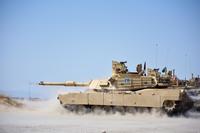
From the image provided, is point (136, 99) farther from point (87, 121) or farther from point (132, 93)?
point (87, 121)

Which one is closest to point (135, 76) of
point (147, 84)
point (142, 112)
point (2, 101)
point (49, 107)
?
point (147, 84)

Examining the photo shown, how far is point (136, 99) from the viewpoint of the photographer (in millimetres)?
23844

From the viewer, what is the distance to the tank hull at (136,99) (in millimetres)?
22688

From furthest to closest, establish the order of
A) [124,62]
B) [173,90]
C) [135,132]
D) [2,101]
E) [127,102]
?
[2,101], [124,62], [127,102], [173,90], [135,132]

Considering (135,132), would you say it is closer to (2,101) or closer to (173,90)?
(173,90)

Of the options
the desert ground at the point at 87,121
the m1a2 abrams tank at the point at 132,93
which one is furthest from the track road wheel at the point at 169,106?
the desert ground at the point at 87,121

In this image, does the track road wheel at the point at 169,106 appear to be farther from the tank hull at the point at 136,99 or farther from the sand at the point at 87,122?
the sand at the point at 87,122

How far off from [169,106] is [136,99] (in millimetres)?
2093

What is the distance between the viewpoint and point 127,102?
24188 mm

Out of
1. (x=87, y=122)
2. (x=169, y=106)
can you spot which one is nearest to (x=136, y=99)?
(x=169, y=106)

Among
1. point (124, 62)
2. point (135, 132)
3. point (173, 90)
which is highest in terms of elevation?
point (124, 62)

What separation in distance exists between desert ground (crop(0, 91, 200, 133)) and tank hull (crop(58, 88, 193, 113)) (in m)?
0.62

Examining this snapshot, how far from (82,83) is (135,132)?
13539mm

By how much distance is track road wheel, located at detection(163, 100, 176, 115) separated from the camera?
890 inches
